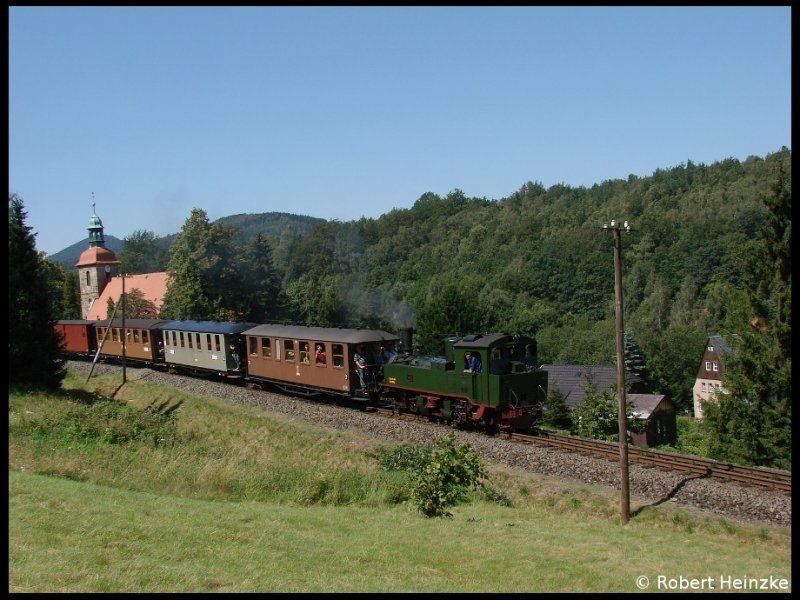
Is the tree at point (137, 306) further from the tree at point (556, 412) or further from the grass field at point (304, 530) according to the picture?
the grass field at point (304, 530)

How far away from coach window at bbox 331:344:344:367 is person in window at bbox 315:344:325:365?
2.06ft

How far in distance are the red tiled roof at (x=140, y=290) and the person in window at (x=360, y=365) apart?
45.8 m

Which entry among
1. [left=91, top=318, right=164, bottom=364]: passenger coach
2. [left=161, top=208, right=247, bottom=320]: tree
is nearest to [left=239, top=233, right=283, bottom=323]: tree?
[left=161, top=208, right=247, bottom=320]: tree

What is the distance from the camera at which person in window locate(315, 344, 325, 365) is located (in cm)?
2370

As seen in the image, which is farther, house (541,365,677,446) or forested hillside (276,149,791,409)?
forested hillside (276,149,791,409)

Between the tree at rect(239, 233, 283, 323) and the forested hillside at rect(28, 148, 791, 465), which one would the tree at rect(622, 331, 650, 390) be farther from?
the tree at rect(239, 233, 283, 323)

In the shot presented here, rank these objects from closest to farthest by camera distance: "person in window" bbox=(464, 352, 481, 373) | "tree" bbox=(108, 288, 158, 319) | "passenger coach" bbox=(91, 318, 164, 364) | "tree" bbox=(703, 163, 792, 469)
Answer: "person in window" bbox=(464, 352, 481, 373), "tree" bbox=(703, 163, 792, 469), "passenger coach" bbox=(91, 318, 164, 364), "tree" bbox=(108, 288, 158, 319)

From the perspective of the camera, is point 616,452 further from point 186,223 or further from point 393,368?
point 186,223

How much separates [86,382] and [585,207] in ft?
311

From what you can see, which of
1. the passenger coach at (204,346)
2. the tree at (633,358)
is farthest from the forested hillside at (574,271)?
the passenger coach at (204,346)

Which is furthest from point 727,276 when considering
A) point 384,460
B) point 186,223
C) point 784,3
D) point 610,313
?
point 784,3

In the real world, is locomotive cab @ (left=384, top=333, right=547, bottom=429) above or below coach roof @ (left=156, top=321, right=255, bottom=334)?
below

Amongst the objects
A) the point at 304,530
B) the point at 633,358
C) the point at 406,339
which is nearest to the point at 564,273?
the point at 633,358

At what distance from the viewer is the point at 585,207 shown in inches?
4439
